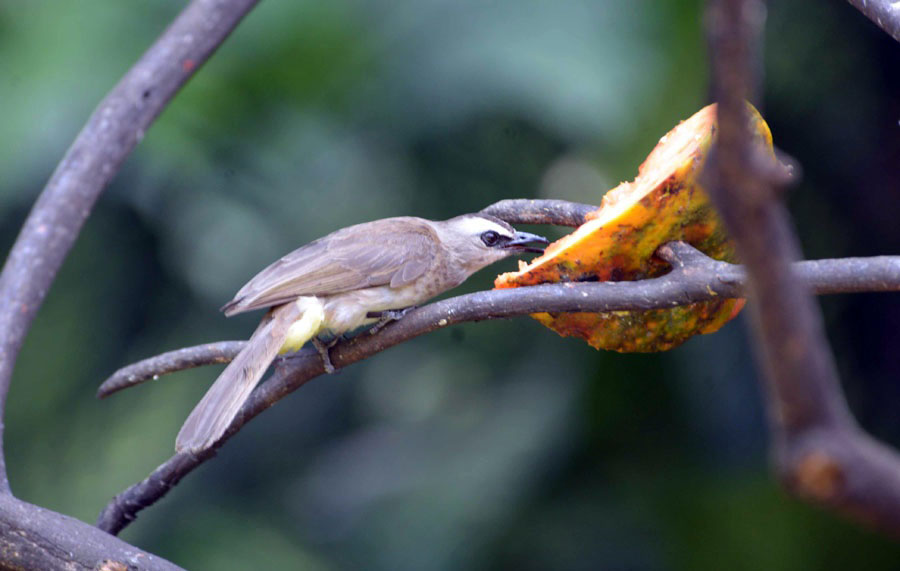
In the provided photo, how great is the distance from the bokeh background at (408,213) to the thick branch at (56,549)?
6.04 feet

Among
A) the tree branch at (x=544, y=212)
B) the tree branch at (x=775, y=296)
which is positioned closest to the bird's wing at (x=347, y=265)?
the tree branch at (x=544, y=212)

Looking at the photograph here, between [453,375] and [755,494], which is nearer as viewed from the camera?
[755,494]

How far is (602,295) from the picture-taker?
5.51 feet

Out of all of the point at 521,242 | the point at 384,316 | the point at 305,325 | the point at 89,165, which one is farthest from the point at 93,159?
the point at 521,242

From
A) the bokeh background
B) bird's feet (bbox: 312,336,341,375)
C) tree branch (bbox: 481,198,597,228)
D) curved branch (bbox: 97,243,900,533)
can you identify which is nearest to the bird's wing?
bird's feet (bbox: 312,336,341,375)

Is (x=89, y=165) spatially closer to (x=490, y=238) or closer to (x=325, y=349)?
(x=325, y=349)

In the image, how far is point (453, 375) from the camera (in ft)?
13.2

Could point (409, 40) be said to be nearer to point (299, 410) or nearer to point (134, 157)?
point (134, 157)

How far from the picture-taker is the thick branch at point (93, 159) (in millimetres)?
2348

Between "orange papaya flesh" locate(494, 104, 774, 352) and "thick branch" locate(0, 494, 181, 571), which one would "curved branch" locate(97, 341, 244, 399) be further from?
"orange papaya flesh" locate(494, 104, 774, 352)

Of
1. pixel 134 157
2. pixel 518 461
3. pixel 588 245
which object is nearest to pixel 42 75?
pixel 134 157

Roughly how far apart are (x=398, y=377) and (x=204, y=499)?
900 millimetres

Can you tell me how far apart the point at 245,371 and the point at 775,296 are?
65.8 inches

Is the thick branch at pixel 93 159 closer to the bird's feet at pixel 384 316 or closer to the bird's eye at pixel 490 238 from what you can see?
the bird's feet at pixel 384 316
